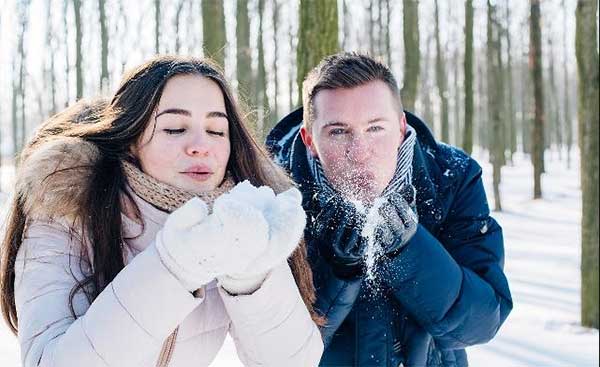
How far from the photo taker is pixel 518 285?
8.23 metres

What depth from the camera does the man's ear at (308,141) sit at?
78.1 inches

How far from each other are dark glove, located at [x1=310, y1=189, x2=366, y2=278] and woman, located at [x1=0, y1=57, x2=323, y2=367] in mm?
92

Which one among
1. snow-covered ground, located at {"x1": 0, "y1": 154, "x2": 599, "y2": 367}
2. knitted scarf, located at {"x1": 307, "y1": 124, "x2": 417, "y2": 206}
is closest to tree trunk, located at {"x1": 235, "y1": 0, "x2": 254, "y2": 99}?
snow-covered ground, located at {"x1": 0, "y1": 154, "x2": 599, "y2": 367}

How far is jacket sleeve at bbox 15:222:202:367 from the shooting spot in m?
1.35

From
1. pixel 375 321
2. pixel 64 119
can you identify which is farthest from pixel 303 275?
pixel 64 119

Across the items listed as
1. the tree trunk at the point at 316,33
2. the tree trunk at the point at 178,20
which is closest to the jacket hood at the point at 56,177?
the tree trunk at the point at 316,33

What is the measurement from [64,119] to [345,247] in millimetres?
883

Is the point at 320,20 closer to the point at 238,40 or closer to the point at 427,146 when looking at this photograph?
the point at 427,146

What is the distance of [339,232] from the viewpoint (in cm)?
175

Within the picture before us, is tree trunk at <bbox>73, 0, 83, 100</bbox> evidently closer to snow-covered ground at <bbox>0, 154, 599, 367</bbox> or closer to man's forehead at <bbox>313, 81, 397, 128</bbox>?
snow-covered ground at <bbox>0, 154, 599, 367</bbox>

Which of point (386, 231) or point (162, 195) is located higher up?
point (162, 195)

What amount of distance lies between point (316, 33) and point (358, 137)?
257cm

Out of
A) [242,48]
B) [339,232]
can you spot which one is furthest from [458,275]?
[242,48]

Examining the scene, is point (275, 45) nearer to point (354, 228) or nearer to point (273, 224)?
point (354, 228)
